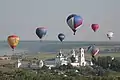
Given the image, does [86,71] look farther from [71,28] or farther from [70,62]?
[71,28]

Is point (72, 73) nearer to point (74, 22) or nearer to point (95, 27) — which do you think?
point (95, 27)

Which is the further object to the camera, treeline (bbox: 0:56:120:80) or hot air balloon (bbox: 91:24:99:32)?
hot air balloon (bbox: 91:24:99:32)

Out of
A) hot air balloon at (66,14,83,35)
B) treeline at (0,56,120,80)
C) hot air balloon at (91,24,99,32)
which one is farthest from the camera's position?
hot air balloon at (91,24,99,32)

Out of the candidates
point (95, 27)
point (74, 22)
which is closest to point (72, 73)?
point (95, 27)

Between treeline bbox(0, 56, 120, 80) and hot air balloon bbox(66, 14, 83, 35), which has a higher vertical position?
hot air balloon bbox(66, 14, 83, 35)

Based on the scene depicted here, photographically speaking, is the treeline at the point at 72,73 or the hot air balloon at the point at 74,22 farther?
the treeline at the point at 72,73

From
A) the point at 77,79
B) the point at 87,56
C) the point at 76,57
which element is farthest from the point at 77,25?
the point at 87,56

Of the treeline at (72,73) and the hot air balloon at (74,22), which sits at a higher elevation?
the hot air balloon at (74,22)

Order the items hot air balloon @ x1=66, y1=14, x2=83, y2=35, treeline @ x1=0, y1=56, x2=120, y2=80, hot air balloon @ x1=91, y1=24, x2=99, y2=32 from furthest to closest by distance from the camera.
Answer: hot air balloon @ x1=91, y1=24, x2=99, y2=32 → treeline @ x1=0, y1=56, x2=120, y2=80 → hot air balloon @ x1=66, y1=14, x2=83, y2=35
